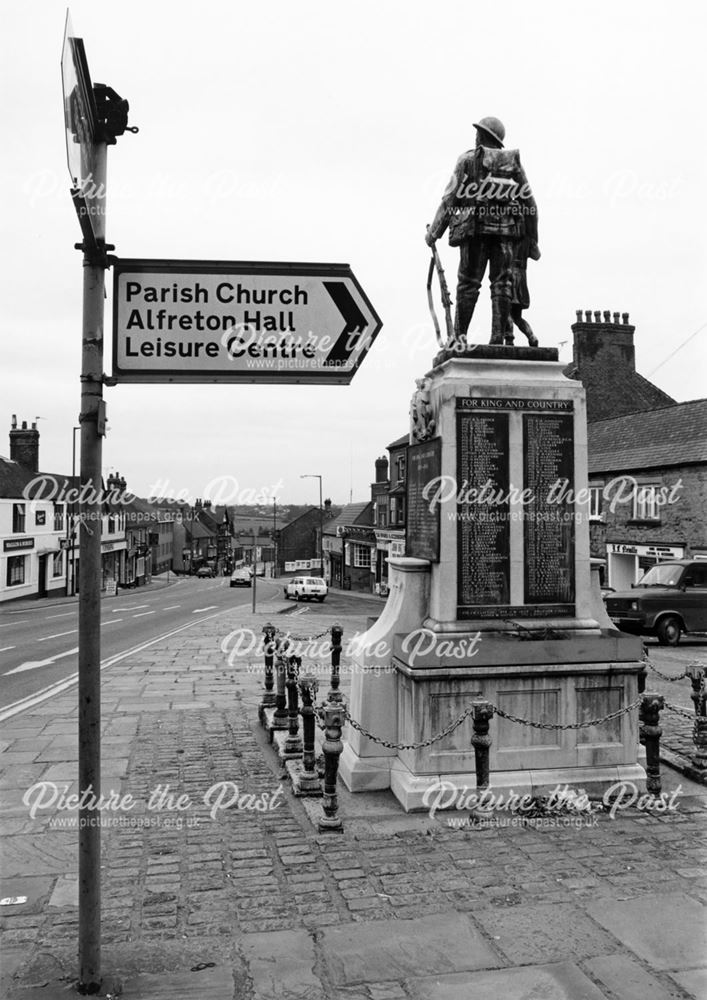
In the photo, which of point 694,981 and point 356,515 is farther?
point 356,515

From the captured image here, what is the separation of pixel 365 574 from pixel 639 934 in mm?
50722

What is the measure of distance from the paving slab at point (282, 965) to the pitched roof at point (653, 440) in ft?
80.3

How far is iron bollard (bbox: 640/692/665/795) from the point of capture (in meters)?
7.12

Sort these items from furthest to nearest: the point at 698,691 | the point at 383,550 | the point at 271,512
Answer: the point at 271,512
the point at 383,550
the point at 698,691

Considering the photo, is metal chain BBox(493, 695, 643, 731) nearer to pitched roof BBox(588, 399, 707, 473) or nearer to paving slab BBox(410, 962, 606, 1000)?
paving slab BBox(410, 962, 606, 1000)

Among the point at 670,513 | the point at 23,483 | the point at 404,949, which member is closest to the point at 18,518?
the point at 23,483

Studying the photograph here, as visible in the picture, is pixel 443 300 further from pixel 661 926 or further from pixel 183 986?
pixel 183 986

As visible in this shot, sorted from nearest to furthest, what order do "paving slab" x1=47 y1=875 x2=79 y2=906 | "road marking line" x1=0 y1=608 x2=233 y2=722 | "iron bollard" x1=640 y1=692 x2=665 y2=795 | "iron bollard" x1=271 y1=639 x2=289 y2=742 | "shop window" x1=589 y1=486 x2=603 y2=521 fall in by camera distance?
"paving slab" x1=47 y1=875 x2=79 y2=906 < "iron bollard" x1=640 y1=692 x2=665 y2=795 < "iron bollard" x1=271 y1=639 x2=289 y2=742 < "road marking line" x1=0 y1=608 x2=233 y2=722 < "shop window" x1=589 y1=486 x2=603 y2=521

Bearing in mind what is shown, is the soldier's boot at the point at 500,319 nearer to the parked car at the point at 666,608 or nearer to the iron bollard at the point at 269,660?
the iron bollard at the point at 269,660

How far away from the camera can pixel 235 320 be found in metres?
3.59

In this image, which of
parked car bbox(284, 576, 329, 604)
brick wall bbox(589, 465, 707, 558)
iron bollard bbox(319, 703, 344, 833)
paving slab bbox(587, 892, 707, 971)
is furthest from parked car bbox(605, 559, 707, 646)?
parked car bbox(284, 576, 329, 604)

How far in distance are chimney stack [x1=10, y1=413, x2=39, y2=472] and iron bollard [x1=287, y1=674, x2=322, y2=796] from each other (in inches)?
1857

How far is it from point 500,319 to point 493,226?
3.22 ft

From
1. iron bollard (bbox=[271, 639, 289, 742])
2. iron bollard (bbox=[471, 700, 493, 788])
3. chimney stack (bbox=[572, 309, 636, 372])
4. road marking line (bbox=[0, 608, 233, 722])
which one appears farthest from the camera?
chimney stack (bbox=[572, 309, 636, 372])
